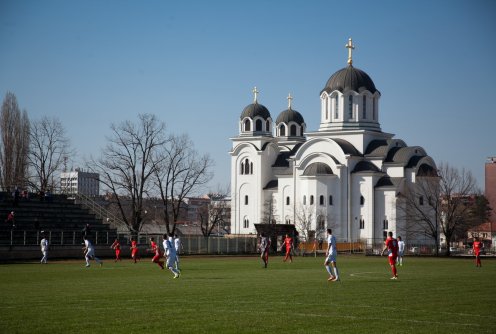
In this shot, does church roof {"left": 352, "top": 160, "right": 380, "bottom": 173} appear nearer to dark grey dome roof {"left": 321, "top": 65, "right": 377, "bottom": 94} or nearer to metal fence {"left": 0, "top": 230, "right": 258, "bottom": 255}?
dark grey dome roof {"left": 321, "top": 65, "right": 377, "bottom": 94}

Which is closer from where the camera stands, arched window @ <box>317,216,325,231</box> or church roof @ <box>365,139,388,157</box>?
arched window @ <box>317,216,325,231</box>

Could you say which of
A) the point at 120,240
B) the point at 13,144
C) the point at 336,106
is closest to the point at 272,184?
the point at 336,106

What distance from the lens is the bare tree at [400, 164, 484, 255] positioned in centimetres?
8606

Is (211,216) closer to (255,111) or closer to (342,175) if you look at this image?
(255,111)

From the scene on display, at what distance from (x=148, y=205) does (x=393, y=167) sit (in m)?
65.6

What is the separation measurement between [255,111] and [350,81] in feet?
64.9

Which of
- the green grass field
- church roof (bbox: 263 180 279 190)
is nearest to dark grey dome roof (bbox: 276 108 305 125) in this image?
church roof (bbox: 263 180 279 190)

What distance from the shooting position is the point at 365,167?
362ft

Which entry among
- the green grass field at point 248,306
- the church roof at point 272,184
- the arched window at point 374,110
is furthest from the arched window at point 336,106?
the green grass field at point 248,306

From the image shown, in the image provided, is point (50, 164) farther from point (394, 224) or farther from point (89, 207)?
point (394, 224)

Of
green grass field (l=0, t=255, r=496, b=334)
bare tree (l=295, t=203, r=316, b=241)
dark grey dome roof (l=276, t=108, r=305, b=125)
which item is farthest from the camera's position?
dark grey dome roof (l=276, t=108, r=305, b=125)

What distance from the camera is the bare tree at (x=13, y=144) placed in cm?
8525

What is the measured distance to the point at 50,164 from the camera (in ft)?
281

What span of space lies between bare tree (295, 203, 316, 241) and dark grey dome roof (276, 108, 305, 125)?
2333cm
